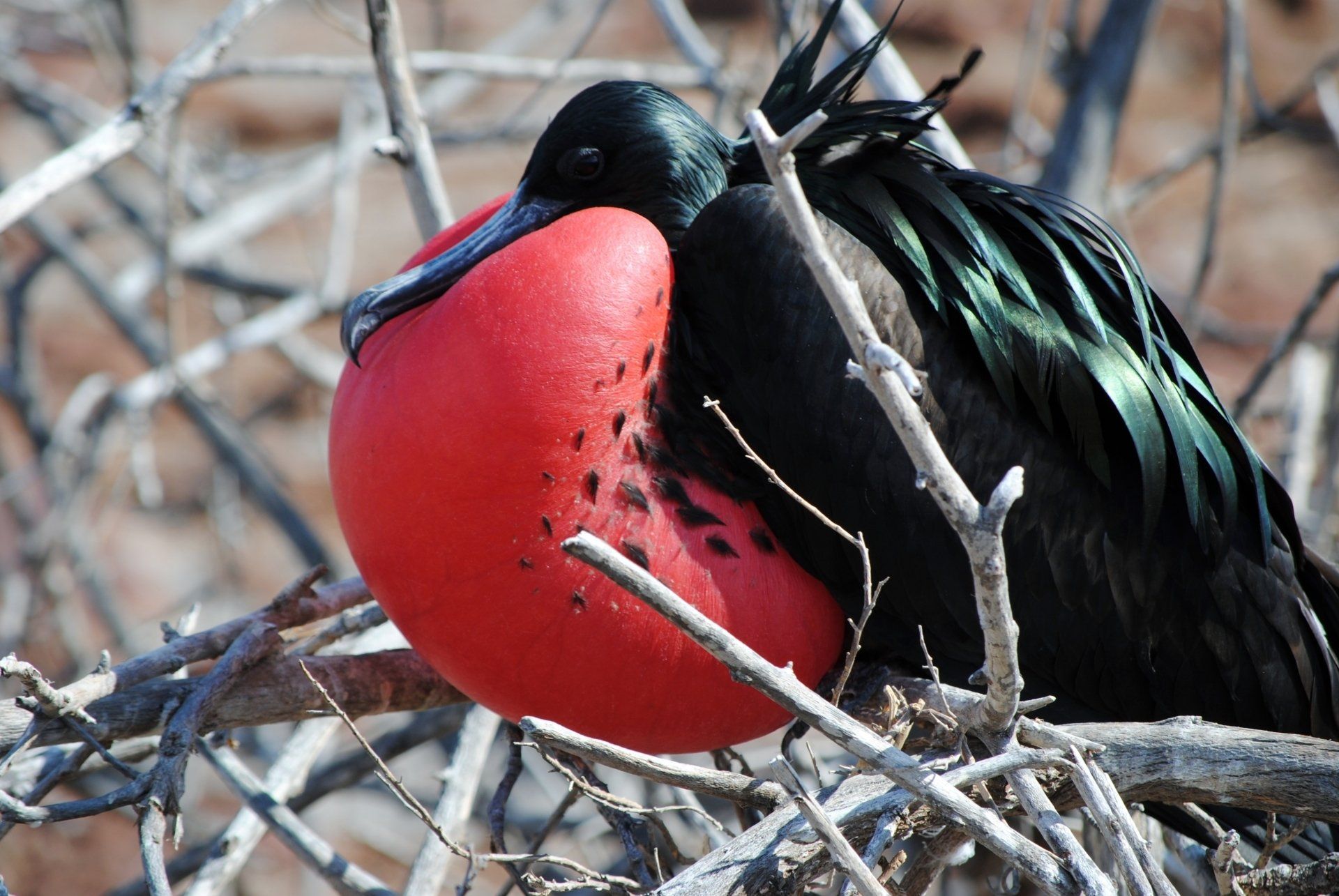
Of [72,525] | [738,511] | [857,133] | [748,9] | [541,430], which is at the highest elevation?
[748,9]

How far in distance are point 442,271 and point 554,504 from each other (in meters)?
0.41

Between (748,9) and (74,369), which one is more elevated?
(748,9)

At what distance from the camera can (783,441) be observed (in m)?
1.48

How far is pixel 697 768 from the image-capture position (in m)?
1.18

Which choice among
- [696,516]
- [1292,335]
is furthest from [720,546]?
[1292,335]

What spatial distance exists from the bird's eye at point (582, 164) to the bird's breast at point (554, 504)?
251 millimetres

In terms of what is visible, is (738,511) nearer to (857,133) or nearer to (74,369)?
(857,133)

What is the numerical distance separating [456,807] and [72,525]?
5.65 feet

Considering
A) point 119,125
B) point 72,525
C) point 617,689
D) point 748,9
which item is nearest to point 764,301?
point 617,689

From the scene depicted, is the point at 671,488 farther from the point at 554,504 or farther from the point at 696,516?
A: the point at 554,504

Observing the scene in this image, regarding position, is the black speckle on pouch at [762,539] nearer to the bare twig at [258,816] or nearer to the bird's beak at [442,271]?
the bird's beak at [442,271]

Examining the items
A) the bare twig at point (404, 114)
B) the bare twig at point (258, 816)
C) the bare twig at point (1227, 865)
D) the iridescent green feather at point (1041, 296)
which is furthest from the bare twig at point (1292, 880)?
the bare twig at point (404, 114)

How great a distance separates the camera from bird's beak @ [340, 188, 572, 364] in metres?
1.50

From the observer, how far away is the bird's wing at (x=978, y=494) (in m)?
1.45
